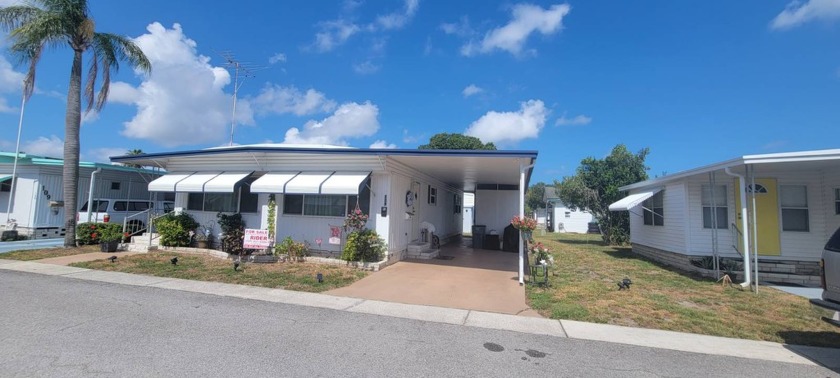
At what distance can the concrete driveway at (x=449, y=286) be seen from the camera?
670 centimetres

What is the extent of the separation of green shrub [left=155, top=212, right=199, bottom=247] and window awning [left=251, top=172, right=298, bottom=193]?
3.47m

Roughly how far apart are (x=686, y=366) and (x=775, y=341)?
205 centimetres

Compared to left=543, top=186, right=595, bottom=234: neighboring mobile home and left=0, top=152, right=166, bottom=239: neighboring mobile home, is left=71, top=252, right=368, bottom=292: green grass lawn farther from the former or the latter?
left=543, top=186, right=595, bottom=234: neighboring mobile home

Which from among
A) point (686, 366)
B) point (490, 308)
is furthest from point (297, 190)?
point (686, 366)

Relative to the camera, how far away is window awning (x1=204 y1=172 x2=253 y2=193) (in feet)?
34.3

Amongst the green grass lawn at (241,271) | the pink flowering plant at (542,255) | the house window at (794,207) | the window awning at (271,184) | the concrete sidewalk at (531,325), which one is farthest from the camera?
the window awning at (271,184)

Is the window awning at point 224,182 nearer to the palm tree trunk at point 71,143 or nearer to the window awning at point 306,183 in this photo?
the window awning at point 306,183

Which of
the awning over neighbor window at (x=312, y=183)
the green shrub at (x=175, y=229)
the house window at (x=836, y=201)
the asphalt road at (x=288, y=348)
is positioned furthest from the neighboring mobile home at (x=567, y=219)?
the asphalt road at (x=288, y=348)

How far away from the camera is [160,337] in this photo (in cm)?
450

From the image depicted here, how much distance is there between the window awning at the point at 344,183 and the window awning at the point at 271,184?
124 cm

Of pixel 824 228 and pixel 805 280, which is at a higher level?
pixel 824 228

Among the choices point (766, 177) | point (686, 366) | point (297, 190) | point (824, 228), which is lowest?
point (686, 366)

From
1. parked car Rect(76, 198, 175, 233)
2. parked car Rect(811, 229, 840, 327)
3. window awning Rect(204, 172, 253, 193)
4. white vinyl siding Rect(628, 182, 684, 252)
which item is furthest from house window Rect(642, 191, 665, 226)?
parked car Rect(76, 198, 175, 233)

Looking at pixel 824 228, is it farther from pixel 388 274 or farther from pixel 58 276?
pixel 58 276
